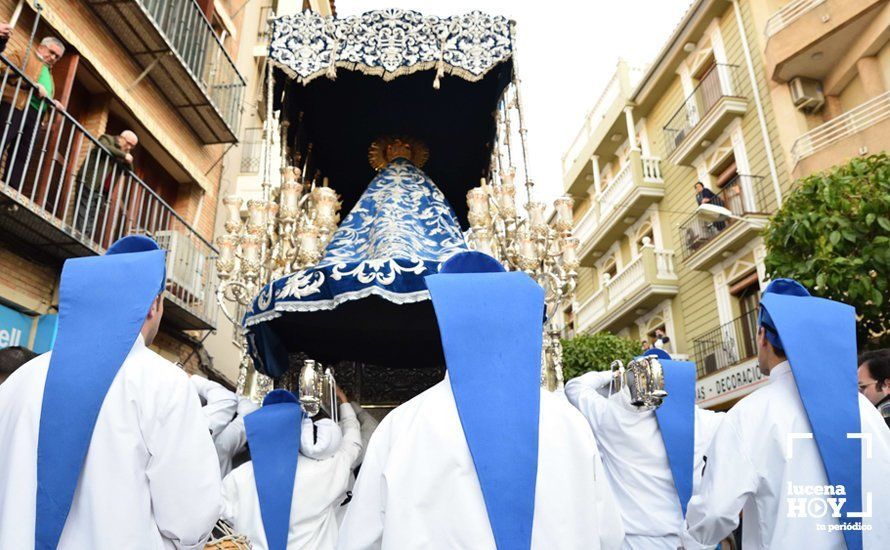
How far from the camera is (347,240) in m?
4.64

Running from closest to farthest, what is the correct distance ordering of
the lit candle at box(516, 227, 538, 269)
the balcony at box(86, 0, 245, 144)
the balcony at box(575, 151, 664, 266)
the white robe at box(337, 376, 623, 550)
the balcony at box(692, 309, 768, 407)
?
the white robe at box(337, 376, 623, 550)
the lit candle at box(516, 227, 538, 269)
the balcony at box(86, 0, 245, 144)
the balcony at box(692, 309, 768, 407)
the balcony at box(575, 151, 664, 266)

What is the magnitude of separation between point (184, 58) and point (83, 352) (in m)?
7.35

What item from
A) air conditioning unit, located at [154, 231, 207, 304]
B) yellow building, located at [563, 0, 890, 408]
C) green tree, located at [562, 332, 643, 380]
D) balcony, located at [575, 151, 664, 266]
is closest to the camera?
air conditioning unit, located at [154, 231, 207, 304]

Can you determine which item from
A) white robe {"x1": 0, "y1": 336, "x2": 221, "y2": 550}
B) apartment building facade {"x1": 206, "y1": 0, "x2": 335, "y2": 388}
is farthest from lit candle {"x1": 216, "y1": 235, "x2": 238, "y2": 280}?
apartment building facade {"x1": 206, "y1": 0, "x2": 335, "y2": 388}

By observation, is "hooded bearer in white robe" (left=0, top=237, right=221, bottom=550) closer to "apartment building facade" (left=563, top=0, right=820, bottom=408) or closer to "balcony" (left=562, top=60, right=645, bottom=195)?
"apartment building facade" (left=563, top=0, right=820, bottom=408)

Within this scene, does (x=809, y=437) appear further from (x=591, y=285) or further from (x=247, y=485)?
(x=591, y=285)

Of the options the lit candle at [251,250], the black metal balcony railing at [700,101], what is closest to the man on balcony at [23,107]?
the lit candle at [251,250]

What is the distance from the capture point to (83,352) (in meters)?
2.10

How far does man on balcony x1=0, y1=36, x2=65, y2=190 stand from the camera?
543 centimetres

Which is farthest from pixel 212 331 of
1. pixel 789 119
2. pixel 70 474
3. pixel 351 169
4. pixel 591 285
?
pixel 591 285

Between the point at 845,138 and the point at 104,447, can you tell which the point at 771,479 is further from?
the point at 845,138

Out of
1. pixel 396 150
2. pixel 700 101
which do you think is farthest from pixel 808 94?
pixel 396 150

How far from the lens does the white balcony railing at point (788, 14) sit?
11906 mm

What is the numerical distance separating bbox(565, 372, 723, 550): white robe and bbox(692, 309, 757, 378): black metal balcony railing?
10220 millimetres
